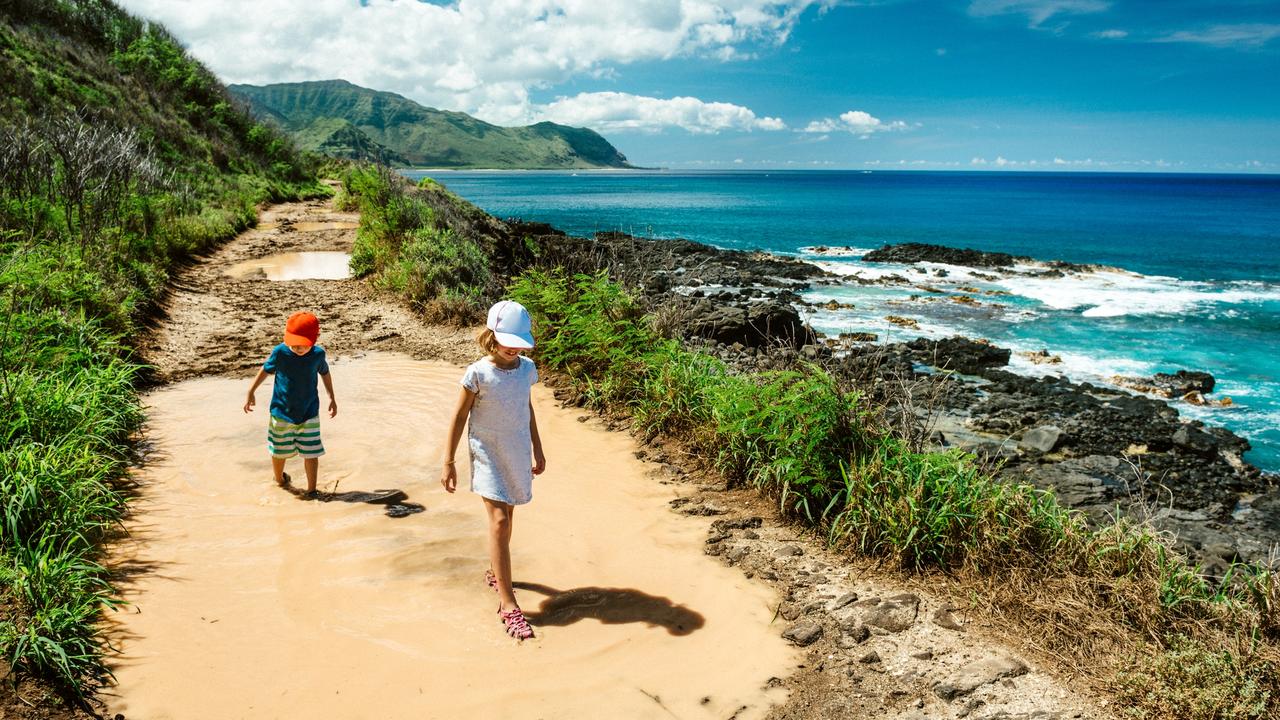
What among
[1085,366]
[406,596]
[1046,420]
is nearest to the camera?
[406,596]

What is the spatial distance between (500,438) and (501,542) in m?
0.58

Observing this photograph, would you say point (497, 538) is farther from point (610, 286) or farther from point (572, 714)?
point (610, 286)

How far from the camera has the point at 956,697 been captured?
3.62 metres

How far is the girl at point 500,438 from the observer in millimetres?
3838

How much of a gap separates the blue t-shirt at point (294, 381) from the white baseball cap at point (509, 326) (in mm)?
2055

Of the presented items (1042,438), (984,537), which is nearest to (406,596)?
(984,537)

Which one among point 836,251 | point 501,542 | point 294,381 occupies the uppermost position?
point 294,381

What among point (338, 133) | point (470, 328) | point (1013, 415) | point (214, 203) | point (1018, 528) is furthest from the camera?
point (338, 133)

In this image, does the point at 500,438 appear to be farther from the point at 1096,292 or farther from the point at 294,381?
the point at 1096,292

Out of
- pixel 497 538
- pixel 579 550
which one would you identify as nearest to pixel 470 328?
pixel 579 550

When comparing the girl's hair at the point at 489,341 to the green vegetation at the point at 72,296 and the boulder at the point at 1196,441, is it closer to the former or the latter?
the green vegetation at the point at 72,296

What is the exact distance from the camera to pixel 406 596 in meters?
4.29

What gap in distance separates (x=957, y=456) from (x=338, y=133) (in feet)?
688

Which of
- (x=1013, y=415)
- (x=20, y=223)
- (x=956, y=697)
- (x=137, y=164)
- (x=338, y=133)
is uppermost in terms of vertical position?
(x=338, y=133)
